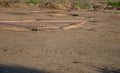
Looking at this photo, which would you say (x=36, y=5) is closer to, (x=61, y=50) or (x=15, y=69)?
(x=61, y=50)

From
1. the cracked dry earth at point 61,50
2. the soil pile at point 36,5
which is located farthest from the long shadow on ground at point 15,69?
the soil pile at point 36,5

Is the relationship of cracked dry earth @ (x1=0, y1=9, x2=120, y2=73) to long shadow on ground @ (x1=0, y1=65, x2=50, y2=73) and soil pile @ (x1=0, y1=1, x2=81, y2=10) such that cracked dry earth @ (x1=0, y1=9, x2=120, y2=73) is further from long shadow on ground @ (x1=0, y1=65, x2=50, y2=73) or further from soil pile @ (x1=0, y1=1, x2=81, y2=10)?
soil pile @ (x1=0, y1=1, x2=81, y2=10)

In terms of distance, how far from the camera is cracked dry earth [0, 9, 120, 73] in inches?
387

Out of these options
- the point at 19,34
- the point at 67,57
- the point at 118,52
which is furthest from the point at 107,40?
the point at 67,57

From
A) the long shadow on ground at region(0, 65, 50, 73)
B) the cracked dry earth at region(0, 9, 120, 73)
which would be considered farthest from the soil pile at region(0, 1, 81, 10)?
the long shadow on ground at region(0, 65, 50, 73)

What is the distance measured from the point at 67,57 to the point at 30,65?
1.70m

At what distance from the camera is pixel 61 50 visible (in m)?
12.1

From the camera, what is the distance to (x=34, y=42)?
44.6 feet

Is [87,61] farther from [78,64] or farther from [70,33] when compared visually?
[70,33]

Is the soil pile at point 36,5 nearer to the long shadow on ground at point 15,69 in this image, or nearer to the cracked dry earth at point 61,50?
the cracked dry earth at point 61,50

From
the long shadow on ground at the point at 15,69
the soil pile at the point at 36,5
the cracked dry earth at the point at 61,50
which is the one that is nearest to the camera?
the long shadow on ground at the point at 15,69

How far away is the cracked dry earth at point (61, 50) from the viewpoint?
32.2ft

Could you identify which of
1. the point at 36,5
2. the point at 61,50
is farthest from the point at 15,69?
the point at 36,5

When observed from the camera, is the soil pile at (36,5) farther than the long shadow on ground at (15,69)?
Yes
